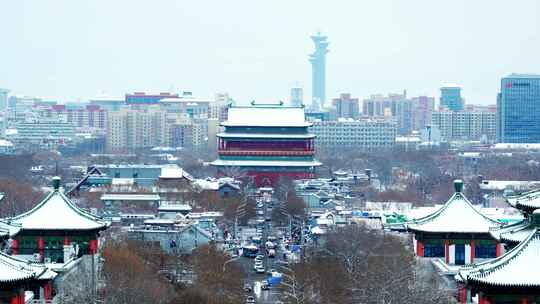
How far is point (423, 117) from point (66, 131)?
5226 centimetres

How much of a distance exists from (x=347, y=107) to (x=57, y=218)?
5962 inches

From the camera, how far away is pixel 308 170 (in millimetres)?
79500

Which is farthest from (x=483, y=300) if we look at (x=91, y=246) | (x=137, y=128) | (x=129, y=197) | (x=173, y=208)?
(x=137, y=128)

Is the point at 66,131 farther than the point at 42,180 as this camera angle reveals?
Yes

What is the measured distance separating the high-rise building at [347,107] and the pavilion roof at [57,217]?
148m

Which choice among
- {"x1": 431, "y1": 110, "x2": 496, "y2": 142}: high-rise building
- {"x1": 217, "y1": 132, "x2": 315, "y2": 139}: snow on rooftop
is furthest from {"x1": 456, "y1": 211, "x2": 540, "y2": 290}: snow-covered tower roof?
{"x1": 431, "y1": 110, "x2": 496, "y2": 142}: high-rise building

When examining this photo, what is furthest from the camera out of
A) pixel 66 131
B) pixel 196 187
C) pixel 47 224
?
pixel 66 131

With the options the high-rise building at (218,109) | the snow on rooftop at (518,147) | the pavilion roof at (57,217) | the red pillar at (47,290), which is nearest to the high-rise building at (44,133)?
the high-rise building at (218,109)

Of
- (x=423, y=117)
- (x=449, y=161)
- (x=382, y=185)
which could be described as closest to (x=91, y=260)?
(x=382, y=185)

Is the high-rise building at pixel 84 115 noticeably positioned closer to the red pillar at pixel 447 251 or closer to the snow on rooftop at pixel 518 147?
the snow on rooftop at pixel 518 147

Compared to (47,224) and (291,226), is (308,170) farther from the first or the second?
(47,224)

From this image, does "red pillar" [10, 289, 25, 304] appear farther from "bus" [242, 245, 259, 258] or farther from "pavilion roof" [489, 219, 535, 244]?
"bus" [242, 245, 259, 258]

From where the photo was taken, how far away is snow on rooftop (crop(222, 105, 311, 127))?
8081cm

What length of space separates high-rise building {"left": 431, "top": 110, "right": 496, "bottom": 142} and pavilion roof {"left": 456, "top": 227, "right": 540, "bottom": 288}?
14088 cm
